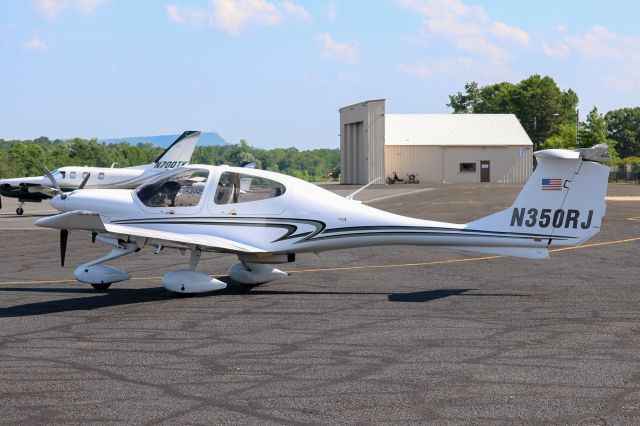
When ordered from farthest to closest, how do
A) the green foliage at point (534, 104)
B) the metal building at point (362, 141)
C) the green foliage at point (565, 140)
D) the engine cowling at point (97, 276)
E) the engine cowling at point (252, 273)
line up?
1. the green foliage at point (534, 104)
2. the green foliage at point (565, 140)
3. the metal building at point (362, 141)
4. the engine cowling at point (252, 273)
5. the engine cowling at point (97, 276)

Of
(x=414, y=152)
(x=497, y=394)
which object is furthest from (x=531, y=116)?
(x=497, y=394)

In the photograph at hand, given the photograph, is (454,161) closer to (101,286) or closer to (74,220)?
(101,286)

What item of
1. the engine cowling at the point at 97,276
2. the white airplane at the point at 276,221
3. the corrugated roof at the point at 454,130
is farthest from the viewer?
the corrugated roof at the point at 454,130

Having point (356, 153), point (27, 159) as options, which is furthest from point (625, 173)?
point (27, 159)

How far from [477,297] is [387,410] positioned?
7179 mm

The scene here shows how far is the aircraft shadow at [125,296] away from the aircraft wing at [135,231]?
0.93 metres

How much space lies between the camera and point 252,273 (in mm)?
15734

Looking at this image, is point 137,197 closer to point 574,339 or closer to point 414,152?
point 574,339

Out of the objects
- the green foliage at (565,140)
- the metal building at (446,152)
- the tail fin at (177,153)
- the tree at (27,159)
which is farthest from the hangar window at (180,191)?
the green foliage at (565,140)

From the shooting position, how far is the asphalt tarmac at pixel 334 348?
7.64 metres

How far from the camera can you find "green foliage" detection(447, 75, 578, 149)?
146000 millimetres

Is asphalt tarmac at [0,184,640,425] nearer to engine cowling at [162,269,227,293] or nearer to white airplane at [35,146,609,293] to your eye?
engine cowling at [162,269,227,293]

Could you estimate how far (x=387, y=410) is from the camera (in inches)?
297

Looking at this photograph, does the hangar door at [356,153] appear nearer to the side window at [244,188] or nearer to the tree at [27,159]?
the tree at [27,159]
